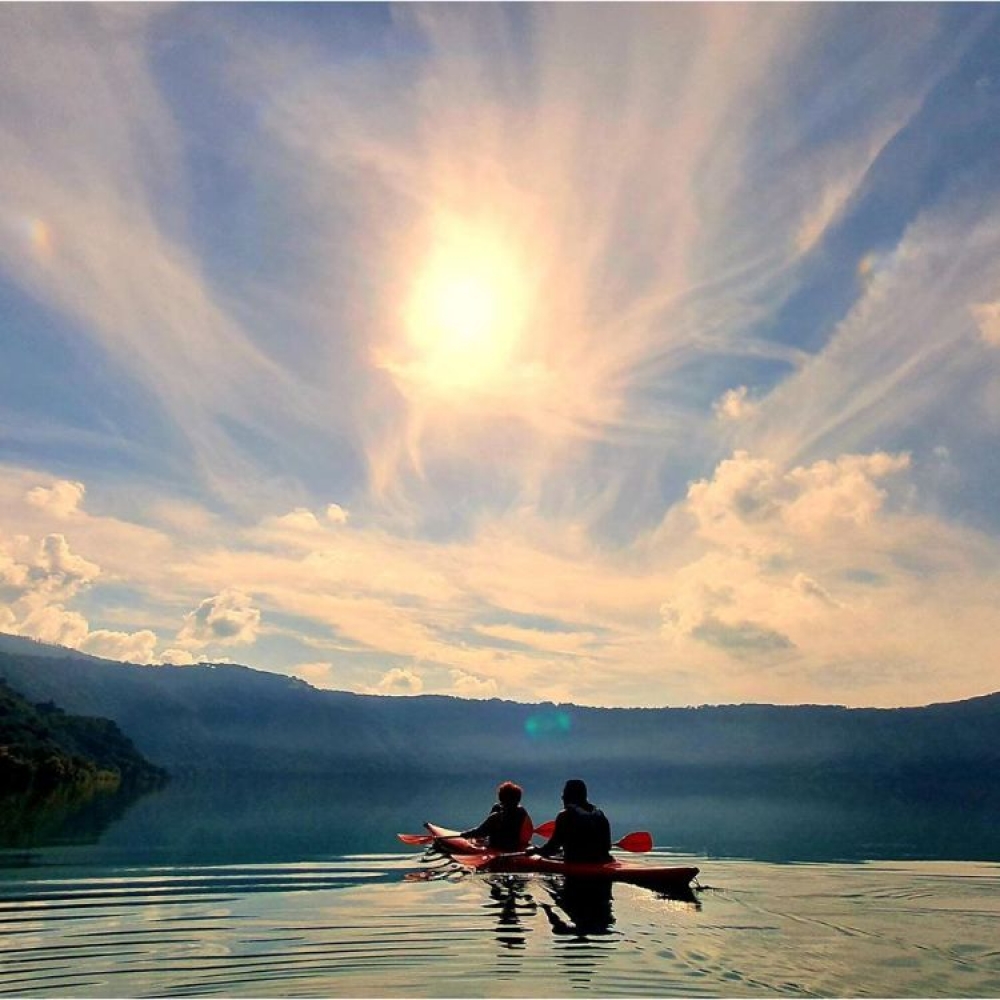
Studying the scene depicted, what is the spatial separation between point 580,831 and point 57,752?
113 m

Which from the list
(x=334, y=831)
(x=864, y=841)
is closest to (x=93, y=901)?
(x=334, y=831)

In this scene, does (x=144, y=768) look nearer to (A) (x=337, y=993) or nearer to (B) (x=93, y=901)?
(B) (x=93, y=901)

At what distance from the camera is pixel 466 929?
16.2m

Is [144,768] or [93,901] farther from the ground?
[144,768]

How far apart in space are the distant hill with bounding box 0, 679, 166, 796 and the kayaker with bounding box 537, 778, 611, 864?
74657mm

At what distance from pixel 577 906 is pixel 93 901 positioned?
11620 millimetres

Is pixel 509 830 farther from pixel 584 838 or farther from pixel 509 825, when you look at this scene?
pixel 584 838

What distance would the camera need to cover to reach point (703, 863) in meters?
31.4

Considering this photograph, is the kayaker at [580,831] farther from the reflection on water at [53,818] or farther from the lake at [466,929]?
the reflection on water at [53,818]

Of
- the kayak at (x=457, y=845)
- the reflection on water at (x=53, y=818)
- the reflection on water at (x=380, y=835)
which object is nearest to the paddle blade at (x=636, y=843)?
the kayak at (x=457, y=845)

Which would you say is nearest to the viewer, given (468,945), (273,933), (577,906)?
(468,945)

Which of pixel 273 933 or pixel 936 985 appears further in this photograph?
pixel 273 933

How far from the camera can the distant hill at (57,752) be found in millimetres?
96750

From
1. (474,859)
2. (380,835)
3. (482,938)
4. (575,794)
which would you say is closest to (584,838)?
(575,794)
